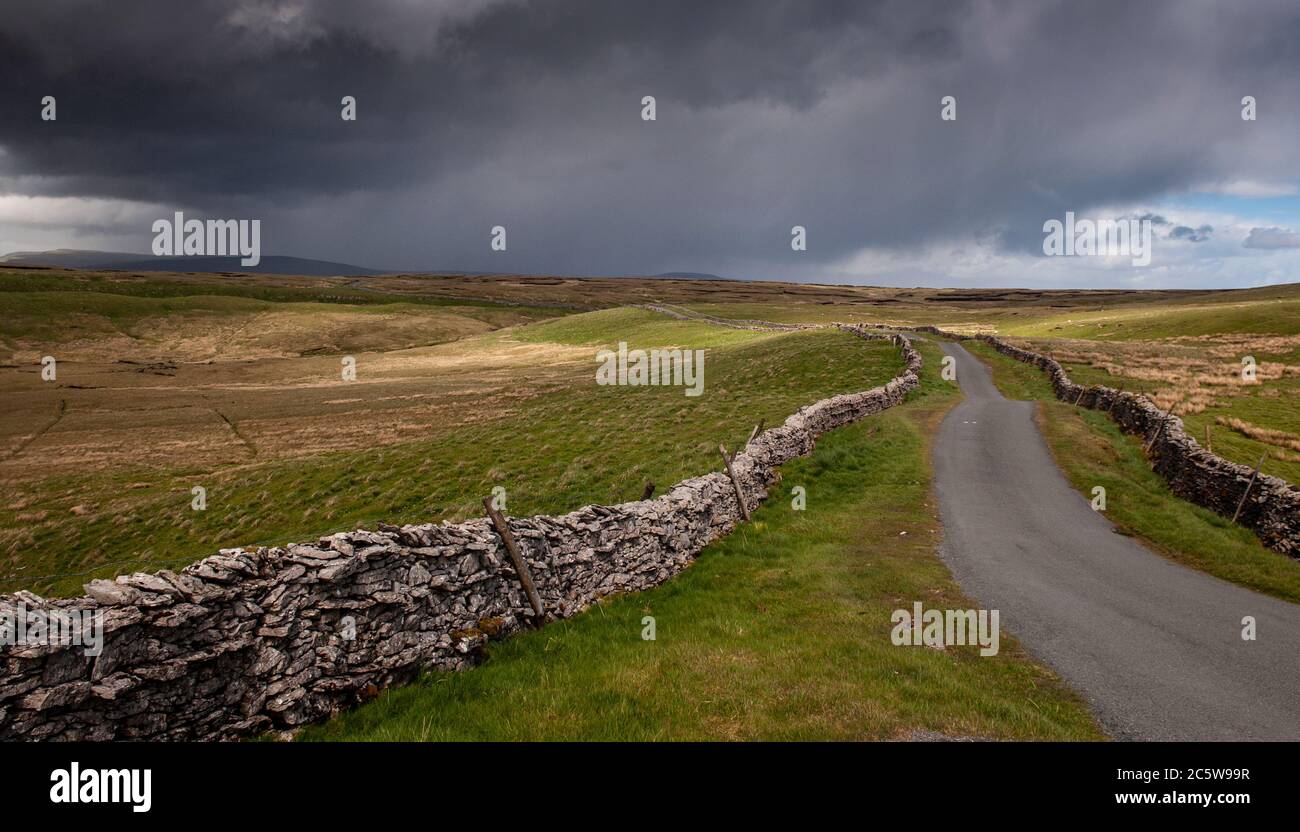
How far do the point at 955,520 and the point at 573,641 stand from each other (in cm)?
1345

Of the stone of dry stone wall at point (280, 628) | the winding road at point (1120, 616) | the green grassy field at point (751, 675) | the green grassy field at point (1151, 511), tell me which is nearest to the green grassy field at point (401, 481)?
the green grassy field at point (751, 675)

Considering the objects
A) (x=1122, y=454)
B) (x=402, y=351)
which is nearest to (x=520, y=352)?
(x=402, y=351)

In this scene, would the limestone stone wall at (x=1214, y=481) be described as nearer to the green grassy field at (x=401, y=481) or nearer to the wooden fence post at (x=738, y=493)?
the wooden fence post at (x=738, y=493)

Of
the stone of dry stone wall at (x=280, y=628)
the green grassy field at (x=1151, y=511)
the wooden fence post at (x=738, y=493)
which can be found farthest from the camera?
the wooden fence post at (x=738, y=493)

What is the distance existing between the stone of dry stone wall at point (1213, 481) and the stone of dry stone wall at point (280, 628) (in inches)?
747

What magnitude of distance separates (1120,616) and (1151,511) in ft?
31.3

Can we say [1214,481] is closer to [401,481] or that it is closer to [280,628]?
[280,628]

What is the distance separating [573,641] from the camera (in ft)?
38.6

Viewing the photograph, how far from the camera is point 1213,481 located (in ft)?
67.2

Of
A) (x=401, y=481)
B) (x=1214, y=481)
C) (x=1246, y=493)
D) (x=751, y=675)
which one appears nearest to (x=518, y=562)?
(x=751, y=675)

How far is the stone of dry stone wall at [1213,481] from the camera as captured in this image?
17312mm

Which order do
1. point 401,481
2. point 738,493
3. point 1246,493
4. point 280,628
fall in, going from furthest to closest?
point 401,481
point 738,493
point 1246,493
point 280,628

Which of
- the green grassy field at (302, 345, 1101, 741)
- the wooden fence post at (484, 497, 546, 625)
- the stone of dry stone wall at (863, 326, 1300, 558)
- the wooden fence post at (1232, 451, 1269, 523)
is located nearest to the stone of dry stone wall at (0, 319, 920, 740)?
the wooden fence post at (484, 497, 546, 625)
